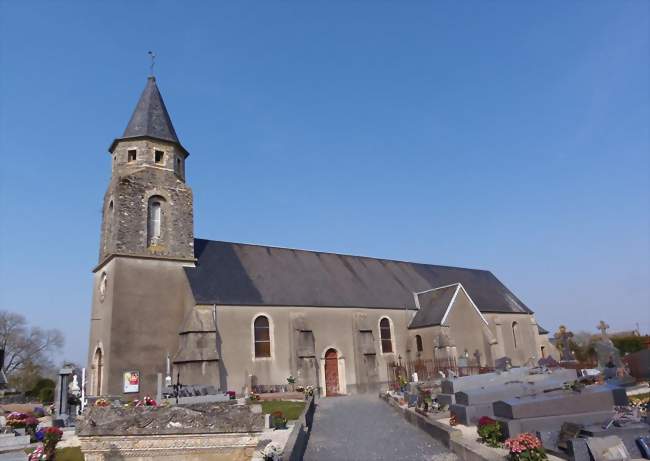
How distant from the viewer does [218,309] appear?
896 inches

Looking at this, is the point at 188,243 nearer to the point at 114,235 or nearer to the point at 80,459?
the point at 114,235

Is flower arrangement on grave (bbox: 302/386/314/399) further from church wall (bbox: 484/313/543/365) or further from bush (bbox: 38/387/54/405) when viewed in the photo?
bush (bbox: 38/387/54/405)

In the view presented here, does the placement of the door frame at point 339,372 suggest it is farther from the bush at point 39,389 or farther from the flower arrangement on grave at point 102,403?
the bush at point 39,389

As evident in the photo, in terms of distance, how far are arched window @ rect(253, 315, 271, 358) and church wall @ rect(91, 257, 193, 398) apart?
3.65 metres

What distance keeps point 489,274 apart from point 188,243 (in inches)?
1107

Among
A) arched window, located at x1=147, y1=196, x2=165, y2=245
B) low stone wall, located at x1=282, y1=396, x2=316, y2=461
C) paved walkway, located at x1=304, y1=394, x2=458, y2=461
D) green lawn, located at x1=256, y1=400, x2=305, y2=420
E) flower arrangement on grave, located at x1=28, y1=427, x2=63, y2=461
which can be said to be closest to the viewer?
low stone wall, located at x1=282, y1=396, x2=316, y2=461

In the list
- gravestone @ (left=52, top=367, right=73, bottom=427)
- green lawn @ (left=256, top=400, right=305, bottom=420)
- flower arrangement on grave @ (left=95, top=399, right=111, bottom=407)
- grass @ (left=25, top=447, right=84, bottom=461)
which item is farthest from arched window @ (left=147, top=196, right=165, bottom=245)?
grass @ (left=25, top=447, right=84, bottom=461)

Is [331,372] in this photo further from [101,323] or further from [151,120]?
[151,120]

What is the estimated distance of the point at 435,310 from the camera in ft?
94.0

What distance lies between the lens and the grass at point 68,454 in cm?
1030

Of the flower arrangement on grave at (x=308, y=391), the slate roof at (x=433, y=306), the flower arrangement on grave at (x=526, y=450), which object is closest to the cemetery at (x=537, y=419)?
the flower arrangement on grave at (x=526, y=450)

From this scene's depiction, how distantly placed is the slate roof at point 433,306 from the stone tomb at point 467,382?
10921 millimetres

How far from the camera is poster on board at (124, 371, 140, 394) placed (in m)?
20.1

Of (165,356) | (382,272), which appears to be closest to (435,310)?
(382,272)
